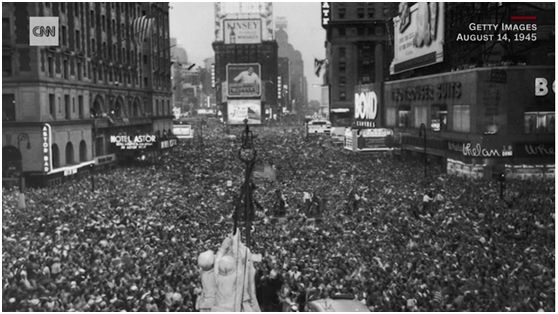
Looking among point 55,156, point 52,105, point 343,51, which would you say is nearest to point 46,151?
point 55,156

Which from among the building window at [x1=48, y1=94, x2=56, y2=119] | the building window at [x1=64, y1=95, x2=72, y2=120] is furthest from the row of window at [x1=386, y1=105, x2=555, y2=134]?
the building window at [x1=48, y1=94, x2=56, y2=119]

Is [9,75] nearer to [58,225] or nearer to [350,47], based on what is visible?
[58,225]

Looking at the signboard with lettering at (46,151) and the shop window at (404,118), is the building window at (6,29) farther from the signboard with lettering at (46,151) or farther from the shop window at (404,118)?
the shop window at (404,118)

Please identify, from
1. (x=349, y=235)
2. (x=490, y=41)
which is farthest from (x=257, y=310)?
(x=490, y=41)

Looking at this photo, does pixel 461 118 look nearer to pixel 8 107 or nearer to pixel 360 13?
pixel 8 107

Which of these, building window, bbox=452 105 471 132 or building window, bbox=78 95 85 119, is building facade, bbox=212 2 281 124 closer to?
building window, bbox=78 95 85 119
